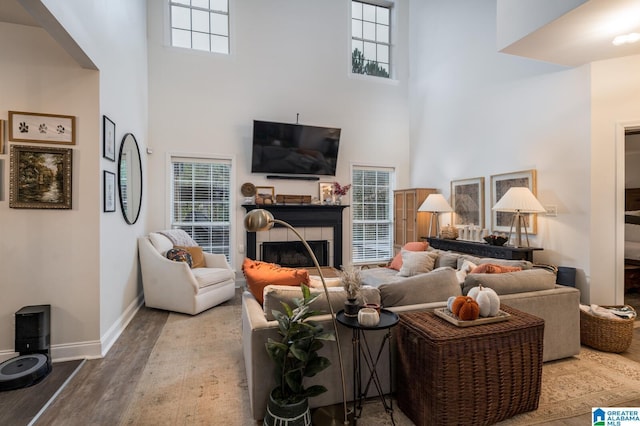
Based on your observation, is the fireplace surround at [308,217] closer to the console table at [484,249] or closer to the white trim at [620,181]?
the console table at [484,249]

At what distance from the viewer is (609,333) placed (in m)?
2.77

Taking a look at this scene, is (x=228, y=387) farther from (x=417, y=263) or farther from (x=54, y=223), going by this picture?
(x=417, y=263)

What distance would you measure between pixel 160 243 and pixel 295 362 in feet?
10.2

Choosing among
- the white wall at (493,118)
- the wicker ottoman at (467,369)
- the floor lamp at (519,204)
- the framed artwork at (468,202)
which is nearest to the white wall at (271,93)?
the white wall at (493,118)

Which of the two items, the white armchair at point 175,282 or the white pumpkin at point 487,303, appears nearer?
the white pumpkin at point 487,303

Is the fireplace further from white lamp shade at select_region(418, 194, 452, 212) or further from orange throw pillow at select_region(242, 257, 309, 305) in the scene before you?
orange throw pillow at select_region(242, 257, 309, 305)

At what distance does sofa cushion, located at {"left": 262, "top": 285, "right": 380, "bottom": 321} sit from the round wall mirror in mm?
2372

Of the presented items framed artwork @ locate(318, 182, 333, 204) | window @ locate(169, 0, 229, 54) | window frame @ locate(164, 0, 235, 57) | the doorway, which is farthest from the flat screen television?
the doorway

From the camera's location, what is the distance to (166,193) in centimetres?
495

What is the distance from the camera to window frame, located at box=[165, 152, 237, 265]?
16.3 ft

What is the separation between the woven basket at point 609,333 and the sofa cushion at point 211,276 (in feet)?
13.0

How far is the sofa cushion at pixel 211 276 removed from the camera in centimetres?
388

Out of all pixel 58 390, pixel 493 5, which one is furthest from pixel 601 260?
pixel 58 390

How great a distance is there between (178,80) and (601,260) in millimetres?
6047
